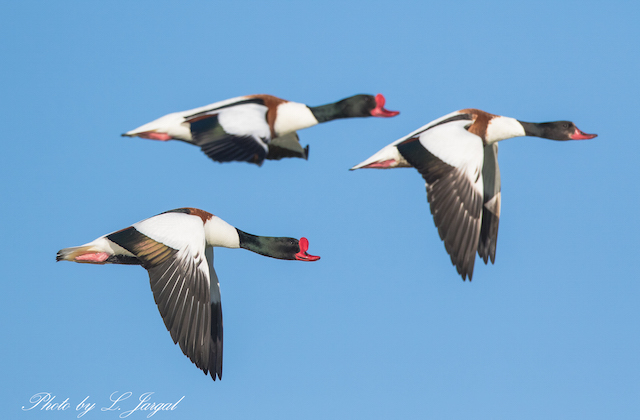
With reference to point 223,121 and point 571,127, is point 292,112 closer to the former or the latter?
point 223,121

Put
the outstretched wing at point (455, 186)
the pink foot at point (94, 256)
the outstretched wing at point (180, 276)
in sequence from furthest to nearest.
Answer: the pink foot at point (94, 256), the outstretched wing at point (455, 186), the outstretched wing at point (180, 276)

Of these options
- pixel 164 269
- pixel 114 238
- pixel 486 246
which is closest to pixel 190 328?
pixel 164 269

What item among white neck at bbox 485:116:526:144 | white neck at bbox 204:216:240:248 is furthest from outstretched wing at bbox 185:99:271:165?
white neck at bbox 485:116:526:144

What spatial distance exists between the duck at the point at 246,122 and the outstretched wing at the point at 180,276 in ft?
3.75

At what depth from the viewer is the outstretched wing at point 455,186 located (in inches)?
502

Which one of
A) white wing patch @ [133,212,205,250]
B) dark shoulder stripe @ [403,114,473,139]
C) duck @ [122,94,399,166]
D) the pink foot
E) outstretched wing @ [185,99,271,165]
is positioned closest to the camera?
outstretched wing @ [185,99,271,165]

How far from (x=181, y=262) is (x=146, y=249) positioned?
0.47 meters

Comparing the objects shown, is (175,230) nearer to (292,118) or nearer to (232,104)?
(232,104)

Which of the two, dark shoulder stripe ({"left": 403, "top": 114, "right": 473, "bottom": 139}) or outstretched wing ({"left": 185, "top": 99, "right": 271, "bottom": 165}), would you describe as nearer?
outstretched wing ({"left": 185, "top": 99, "right": 271, "bottom": 165})

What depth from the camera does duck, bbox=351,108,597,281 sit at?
12789 mm

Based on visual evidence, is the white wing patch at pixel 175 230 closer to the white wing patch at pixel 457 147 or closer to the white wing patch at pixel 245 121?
the white wing patch at pixel 245 121

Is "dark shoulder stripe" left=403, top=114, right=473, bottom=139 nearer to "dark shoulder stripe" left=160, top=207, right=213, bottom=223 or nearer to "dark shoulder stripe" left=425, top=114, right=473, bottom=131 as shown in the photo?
"dark shoulder stripe" left=425, top=114, right=473, bottom=131

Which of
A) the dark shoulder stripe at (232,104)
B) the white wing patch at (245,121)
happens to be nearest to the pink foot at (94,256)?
the dark shoulder stripe at (232,104)

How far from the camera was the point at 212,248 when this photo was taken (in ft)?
47.0
